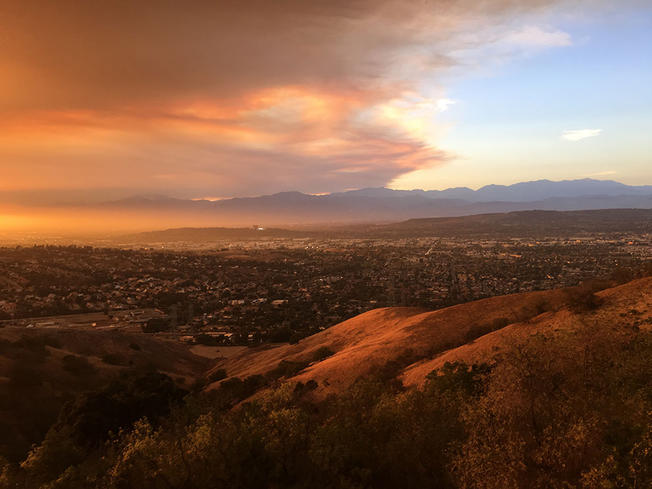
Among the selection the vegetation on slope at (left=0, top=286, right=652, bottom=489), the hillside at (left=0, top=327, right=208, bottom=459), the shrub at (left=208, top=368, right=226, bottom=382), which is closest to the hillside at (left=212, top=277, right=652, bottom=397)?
the shrub at (left=208, top=368, right=226, bottom=382)

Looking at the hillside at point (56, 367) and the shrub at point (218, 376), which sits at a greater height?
the hillside at point (56, 367)

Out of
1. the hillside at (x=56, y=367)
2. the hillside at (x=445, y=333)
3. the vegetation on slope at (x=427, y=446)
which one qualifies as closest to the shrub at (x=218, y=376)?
the hillside at (x=445, y=333)

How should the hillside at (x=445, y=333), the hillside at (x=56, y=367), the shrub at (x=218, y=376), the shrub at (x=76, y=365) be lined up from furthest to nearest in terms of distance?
the shrub at (x=218, y=376)
the shrub at (x=76, y=365)
the hillside at (x=56, y=367)
the hillside at (x=445, y=333)

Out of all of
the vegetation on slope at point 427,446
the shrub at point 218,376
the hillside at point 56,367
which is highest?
the vegetation on slope at point 427,446

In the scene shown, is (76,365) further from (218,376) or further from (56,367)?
(218,376)

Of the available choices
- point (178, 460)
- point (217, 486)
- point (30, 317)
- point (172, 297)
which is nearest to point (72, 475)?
point (178, 460)

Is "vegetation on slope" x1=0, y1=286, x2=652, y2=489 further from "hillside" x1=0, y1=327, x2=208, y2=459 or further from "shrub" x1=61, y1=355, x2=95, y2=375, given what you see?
"shrub" x1=61, y1=355, x2=95, y2=375

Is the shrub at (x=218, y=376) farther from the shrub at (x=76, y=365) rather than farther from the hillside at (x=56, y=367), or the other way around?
the shrub at (x=76, y=365)

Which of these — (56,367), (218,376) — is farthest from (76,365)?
(218,376)
